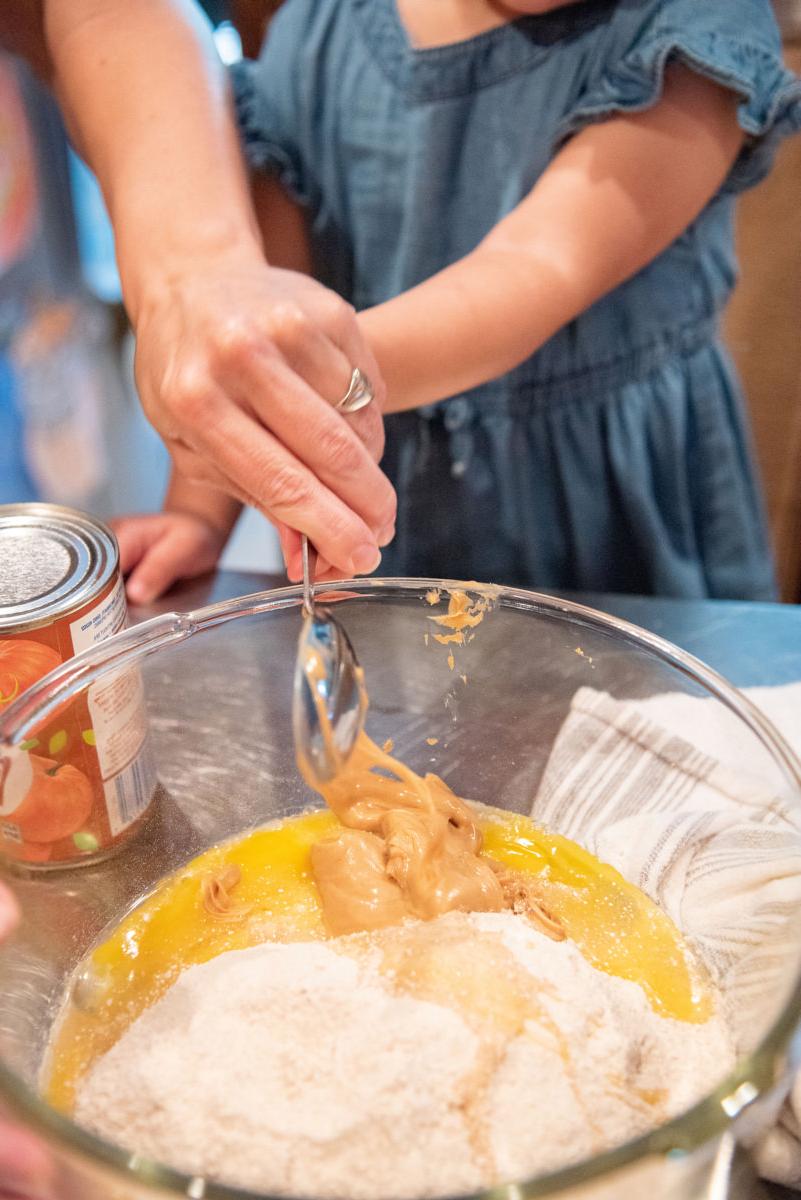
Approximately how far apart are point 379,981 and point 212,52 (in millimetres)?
837

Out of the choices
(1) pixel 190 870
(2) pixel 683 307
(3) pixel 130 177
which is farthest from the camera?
(2) pixel 683 307

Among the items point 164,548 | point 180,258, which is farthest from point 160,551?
point 180,258

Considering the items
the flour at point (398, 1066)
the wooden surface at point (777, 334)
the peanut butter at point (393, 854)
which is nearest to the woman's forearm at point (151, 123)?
the peanut butter at point (393, 854)

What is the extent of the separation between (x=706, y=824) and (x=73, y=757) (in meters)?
0.39

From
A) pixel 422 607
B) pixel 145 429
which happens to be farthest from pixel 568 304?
pixel 145 429

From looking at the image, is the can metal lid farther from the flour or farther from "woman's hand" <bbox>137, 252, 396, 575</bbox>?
the flour

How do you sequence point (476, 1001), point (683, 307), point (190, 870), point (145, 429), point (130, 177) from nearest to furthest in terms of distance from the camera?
1. point (476, 1001)
2. point (190, 870)
3. point (130, 177)
4. point (683, 307)
5. point (145, 429)

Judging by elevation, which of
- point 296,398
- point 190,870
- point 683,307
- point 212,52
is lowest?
point 190,870

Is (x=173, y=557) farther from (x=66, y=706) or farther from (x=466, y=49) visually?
(x=466, y=49)

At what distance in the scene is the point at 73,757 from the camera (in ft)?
1.96

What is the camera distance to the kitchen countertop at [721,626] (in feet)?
2.65

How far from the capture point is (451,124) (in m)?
1.00

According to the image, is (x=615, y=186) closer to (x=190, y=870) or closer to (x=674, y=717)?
(x=674, y=717)

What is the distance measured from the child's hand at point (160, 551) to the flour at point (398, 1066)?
1.50ft
